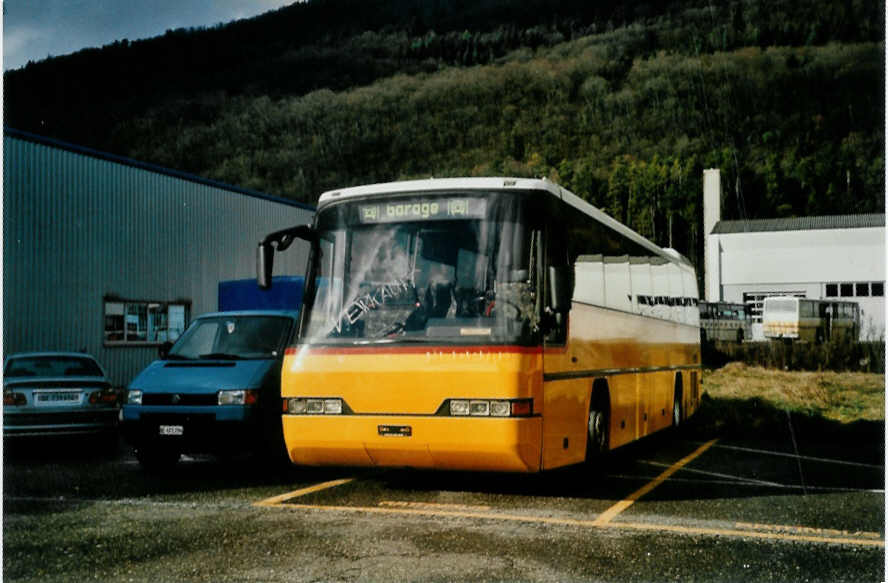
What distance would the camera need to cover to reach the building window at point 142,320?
20953mm

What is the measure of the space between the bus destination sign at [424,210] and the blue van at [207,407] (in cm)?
198

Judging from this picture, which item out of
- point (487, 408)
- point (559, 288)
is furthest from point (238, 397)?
point (559, 288)

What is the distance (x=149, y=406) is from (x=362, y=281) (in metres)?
3.46

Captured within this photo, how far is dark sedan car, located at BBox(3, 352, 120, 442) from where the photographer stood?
36.6ft

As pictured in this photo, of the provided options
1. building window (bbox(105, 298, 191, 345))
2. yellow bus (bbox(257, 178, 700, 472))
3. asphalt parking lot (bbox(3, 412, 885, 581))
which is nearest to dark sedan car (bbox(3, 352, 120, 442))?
asphalt parking lot (bbox(3, 412, 885, 581))

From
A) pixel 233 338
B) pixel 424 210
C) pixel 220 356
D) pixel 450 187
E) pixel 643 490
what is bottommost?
pixel 643 490

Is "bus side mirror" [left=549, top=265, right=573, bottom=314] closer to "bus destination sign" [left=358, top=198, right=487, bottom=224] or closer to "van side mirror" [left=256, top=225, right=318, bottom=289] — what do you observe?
"bus destination sign" [left=358, top=198, right=487, bottom=224]

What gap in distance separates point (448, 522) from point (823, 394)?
12.3 m

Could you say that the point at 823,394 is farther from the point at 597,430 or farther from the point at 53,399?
the point at 53,399

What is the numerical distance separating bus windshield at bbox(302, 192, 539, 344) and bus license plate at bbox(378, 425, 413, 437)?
747 millimetres

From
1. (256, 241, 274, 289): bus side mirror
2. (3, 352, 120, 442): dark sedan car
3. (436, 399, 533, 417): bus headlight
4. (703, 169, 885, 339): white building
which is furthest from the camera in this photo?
(703, 169, 885, 339): white building

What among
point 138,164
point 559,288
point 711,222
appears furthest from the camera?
point 711,222

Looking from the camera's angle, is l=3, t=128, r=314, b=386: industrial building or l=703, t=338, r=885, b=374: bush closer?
l=703, t=338, r=885, b=374: bush

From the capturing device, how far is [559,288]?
7.52m
